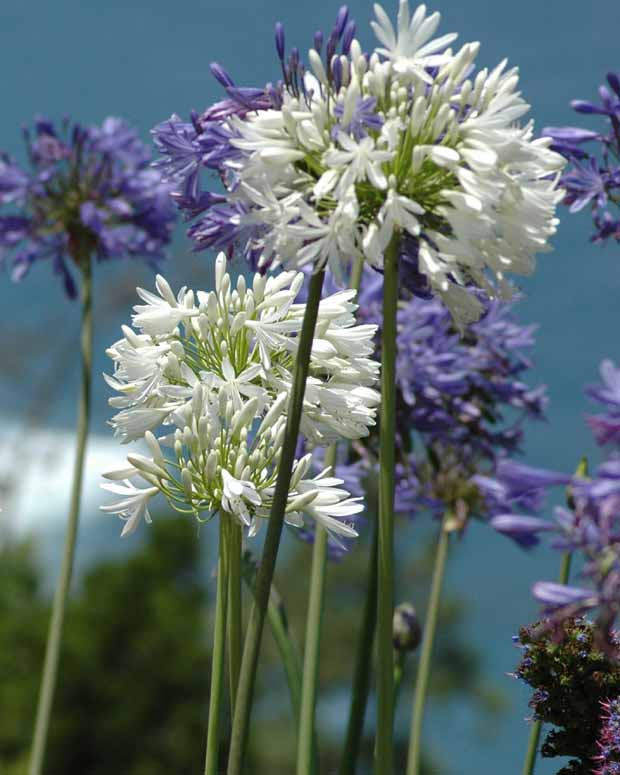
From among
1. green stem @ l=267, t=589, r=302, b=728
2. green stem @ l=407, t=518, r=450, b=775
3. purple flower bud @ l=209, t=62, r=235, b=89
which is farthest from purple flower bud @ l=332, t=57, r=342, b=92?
green stem @ l=407, t=518, r=450, b=775

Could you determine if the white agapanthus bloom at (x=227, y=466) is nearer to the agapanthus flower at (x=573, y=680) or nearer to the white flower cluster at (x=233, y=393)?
the white flower cluster at (x=233, y=393)

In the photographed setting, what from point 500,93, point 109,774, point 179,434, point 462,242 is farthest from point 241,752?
point 109,774

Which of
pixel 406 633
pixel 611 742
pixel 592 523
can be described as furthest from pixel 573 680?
pixel 592 523

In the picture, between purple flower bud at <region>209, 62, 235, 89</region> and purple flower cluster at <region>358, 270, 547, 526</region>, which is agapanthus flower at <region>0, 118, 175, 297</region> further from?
purple flower bud at <region>209, 62, 235, 89</region>

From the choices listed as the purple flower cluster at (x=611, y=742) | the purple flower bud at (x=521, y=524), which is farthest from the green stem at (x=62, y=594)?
the purple flower bud at (x=521, y=524)

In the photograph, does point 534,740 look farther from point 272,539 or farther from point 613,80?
point 613,80

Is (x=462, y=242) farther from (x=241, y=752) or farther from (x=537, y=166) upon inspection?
(x=241, y=752)
